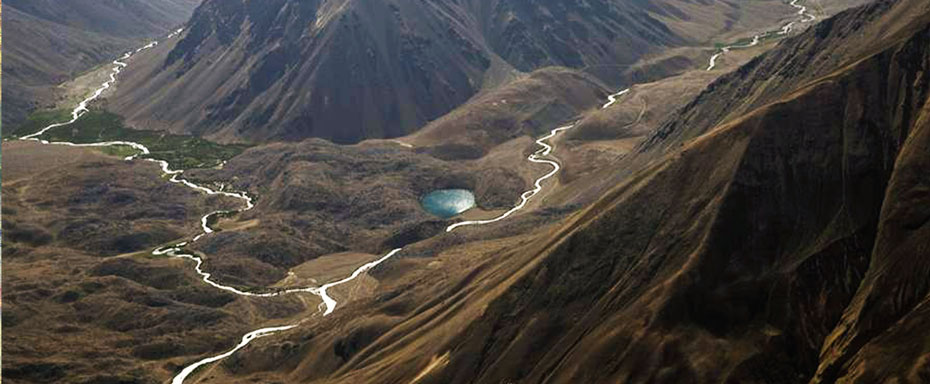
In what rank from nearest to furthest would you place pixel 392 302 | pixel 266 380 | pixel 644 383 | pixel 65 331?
pixel 644 383, pixel 266 380, pixel 392 302, pixel 65 331

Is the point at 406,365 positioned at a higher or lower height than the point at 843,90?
lower

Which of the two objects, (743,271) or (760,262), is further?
(760,262)

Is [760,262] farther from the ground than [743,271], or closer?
farther from the ground

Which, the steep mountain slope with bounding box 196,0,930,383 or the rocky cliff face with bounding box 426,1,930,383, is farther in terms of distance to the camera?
the steep mountain slope with bounding box 196,0,930,383

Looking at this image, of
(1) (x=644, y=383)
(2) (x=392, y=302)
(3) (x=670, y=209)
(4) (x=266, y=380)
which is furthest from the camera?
(2) (x=392, y=302)

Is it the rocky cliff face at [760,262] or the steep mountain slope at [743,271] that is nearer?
the rocky cliff face at [760,262]

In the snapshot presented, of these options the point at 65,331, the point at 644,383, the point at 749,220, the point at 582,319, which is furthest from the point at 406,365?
the point at 65,331

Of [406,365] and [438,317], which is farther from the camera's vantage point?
[438,317]

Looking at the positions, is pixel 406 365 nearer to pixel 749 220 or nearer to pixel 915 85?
pixel 749 220
